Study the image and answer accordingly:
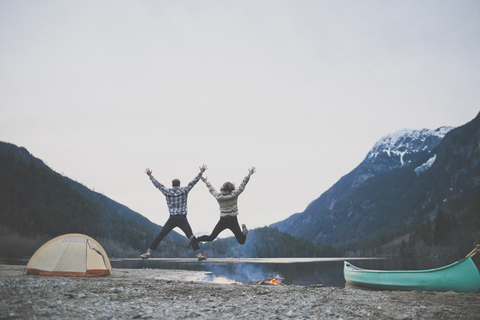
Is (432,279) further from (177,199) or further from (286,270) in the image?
(286,270)

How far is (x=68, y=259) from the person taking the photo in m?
19.6

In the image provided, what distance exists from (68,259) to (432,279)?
89.7 feet

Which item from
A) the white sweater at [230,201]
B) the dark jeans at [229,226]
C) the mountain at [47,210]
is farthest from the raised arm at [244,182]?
the mountain at [47,210]

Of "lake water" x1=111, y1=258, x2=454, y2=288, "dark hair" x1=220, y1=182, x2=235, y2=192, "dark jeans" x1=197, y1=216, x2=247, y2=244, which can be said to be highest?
"dark hair" x1=220, y1=182, x2=235, y2=192

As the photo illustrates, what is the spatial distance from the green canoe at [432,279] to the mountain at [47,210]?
12054 centimetres

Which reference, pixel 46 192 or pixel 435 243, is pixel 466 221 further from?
pixel 46 192

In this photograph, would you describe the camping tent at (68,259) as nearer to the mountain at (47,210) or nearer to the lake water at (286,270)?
the lake water at (286,270)

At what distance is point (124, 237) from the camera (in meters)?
176

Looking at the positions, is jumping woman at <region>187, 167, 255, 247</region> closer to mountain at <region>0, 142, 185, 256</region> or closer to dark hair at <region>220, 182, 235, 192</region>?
dark hair at <region>220, 182, 235, 192</region>

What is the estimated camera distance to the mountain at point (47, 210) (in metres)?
120

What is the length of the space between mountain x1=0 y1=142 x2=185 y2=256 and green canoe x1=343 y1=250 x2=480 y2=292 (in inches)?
4746

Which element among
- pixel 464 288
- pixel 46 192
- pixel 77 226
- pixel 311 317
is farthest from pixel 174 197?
pixel 46 192

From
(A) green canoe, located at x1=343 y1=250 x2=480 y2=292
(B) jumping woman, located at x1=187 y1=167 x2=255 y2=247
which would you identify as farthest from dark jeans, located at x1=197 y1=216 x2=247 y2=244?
(A) green canoe, located at x1=343 y1=250 x2=480 y2=292

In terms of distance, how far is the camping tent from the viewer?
1900cm
